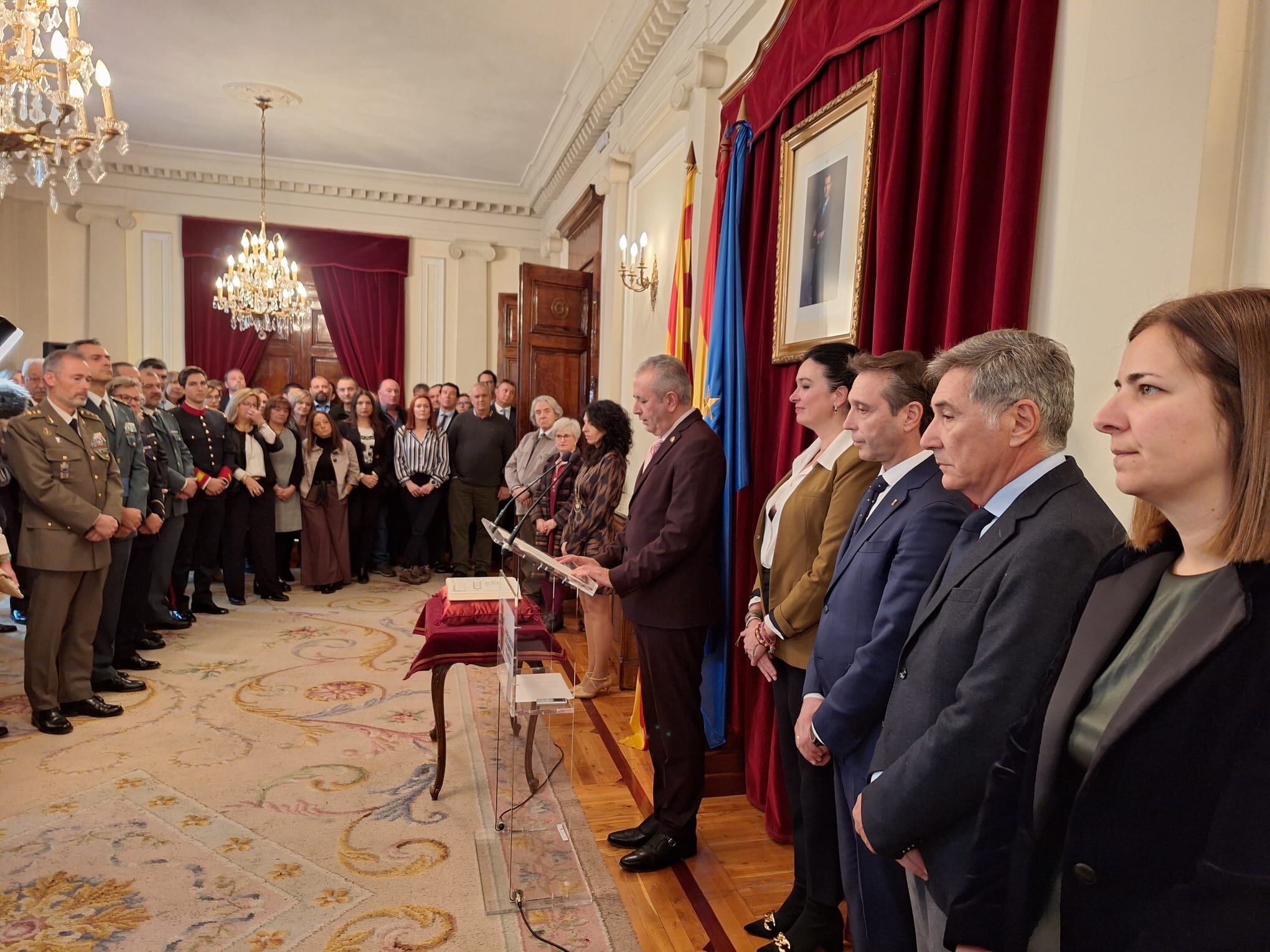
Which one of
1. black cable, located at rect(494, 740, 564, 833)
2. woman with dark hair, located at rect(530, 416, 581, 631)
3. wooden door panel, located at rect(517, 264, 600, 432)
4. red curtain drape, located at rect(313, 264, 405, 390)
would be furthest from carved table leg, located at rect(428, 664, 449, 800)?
red curtain drape, located at rect(313, 264, 405, 390)

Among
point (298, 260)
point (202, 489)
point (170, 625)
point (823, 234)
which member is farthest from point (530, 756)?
point (298, 260)

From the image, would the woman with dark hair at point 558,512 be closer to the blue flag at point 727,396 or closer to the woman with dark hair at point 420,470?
the blue flag at point 727,396

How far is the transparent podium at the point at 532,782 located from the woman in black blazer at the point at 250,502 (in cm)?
392

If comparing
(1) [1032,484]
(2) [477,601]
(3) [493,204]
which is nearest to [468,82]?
(3) [493,204]

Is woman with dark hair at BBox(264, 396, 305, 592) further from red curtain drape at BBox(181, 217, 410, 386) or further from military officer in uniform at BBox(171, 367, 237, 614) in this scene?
red curtain drape at BBox(181, 217, 410, 386)

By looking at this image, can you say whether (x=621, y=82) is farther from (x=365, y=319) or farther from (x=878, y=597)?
(x=365, y=319)

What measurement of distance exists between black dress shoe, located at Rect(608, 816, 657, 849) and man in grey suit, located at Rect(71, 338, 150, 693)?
8.79ft

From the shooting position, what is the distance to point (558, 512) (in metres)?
4.64

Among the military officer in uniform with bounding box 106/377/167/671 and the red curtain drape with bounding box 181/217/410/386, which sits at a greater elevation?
the red curtain drape with bounding box 181/217/410/386

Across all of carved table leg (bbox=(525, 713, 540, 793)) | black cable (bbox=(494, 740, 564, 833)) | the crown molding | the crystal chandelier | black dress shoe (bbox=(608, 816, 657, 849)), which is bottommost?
black dress shoe (bbox=(608, 816, 657, 849))

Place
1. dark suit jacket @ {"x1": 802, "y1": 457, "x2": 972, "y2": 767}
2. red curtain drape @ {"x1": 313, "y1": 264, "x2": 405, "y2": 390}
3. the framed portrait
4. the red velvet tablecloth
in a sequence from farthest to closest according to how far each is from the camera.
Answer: red curtain drape @ {"x1": 313, "y1": 264, "x2": 405, "y2": 390} < the red velvet tablecloth < the framed portrait < dark suit jacket @ {"x1": 802, "y1": 457, "x2": 972, "y2": 767}

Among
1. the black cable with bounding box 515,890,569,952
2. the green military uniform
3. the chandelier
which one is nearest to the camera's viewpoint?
the black cable with bounding box 515,890,569,952

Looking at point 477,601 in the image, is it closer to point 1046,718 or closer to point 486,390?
point 1046,718

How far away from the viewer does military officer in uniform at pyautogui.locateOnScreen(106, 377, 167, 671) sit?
4.09 m
